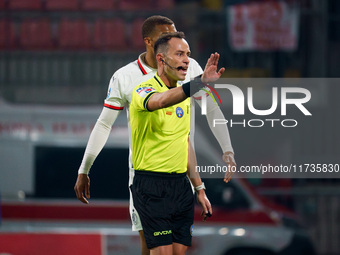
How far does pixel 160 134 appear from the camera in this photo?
17.2 feet

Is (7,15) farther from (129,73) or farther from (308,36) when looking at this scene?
(129,73)

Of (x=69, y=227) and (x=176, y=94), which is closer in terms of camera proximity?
(x=176, y=94)

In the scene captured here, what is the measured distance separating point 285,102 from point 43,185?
440cm

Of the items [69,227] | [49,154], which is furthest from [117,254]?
[49,154]

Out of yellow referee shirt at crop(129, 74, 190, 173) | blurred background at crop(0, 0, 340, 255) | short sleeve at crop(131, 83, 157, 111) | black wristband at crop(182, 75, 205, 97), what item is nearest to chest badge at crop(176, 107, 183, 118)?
yellow referee shirt at crop(129, 74, 190, 173)

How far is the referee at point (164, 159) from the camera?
5.16 metres

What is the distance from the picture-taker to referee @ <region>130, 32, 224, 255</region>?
5160 millimetres

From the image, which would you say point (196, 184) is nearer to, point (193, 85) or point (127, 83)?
point (127, 83)

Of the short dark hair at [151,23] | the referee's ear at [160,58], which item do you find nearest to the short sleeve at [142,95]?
the referee's ear at [160,58]

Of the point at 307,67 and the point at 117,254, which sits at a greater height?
the point at 307,67

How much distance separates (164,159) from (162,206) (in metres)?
0.30

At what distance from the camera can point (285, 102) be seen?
5.72 m

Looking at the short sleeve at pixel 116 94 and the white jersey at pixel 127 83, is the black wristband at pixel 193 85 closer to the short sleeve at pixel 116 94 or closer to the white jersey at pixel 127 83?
the white jersey at pixel 127 83

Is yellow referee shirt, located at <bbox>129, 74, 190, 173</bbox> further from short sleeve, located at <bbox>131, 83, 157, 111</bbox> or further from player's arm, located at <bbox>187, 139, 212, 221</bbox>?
player's arm, located at <bbox>187, 139, 212, 221</bbox>
